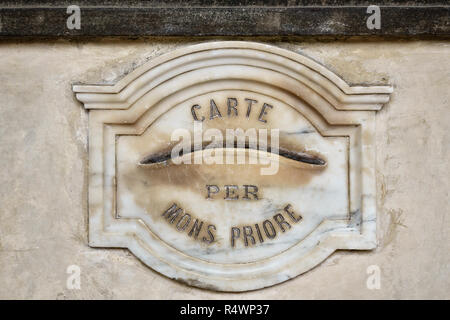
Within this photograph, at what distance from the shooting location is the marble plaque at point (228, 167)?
8.92ft

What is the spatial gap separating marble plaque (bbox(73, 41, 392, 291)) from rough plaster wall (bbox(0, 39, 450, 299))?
74 mm

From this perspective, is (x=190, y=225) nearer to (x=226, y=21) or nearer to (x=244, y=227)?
(x=244, y=227)

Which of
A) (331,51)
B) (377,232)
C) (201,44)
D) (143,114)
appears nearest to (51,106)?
(143,114)

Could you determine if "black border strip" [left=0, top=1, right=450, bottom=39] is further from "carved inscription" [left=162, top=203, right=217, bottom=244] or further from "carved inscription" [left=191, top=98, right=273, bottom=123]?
"carved inscription" [left=162, top=203, right=217, bottom=244]

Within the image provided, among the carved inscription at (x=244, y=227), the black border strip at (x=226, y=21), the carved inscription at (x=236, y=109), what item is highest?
the black border strip at (x=226, y=21)

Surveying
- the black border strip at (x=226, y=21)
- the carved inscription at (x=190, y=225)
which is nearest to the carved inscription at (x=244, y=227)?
the carved inscription at (x=190, y=225)

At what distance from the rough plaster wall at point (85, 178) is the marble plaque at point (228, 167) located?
0.07 meters

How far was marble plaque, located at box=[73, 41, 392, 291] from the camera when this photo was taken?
2.72 meters

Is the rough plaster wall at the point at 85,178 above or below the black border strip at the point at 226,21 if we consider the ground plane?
below

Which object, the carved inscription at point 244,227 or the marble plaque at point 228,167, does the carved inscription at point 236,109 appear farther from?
the carved inscription at point 244,227

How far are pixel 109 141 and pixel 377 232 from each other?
1336 mm

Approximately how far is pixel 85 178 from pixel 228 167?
68 cm

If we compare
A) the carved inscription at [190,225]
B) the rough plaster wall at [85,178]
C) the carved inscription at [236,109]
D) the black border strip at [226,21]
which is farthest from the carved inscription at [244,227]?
the black border strip at [226,21]

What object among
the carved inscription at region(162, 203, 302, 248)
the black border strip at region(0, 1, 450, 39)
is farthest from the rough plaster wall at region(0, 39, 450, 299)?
the carved inscription at region(162, 203, 302, 248)
